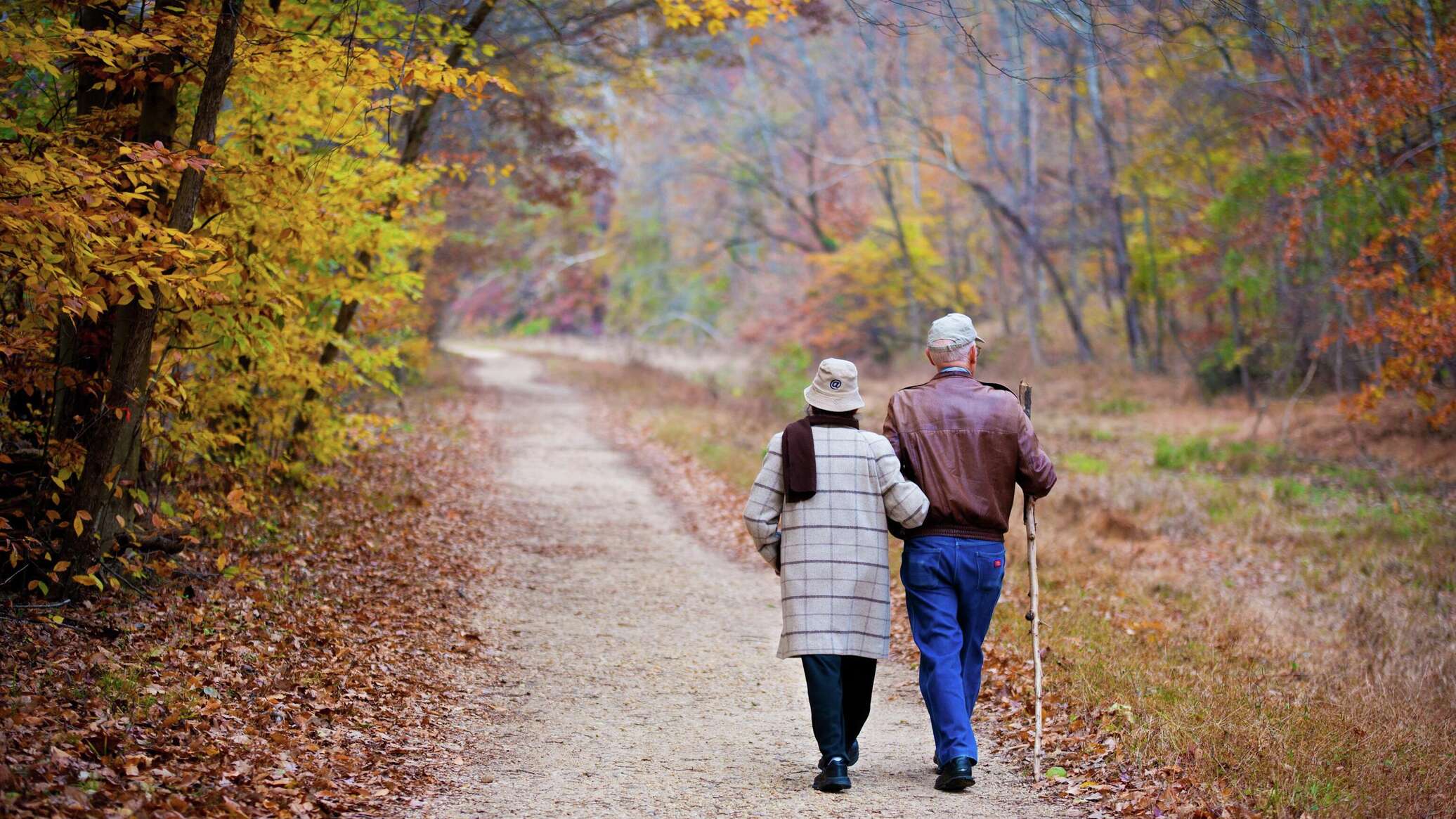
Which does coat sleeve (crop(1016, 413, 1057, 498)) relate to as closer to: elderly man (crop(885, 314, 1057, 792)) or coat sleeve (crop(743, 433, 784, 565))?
elderly man (crop(885, 314, 1057, 792))

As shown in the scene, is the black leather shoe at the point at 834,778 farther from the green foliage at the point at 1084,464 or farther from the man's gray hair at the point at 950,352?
the green foliage at the point at 1084,464

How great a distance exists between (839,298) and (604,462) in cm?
1873

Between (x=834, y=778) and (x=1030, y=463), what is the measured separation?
1.58 metres

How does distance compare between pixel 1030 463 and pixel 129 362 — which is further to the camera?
pixel 129 362

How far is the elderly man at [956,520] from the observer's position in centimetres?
489

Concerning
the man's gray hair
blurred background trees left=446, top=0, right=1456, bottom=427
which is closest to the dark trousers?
the man's gray hair

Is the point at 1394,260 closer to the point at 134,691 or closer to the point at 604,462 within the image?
the point at 604,462

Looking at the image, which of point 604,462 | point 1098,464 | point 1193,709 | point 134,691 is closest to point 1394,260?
point 1098,464

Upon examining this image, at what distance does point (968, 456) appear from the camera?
16.1ft

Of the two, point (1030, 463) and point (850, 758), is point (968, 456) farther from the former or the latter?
point (850, 758)

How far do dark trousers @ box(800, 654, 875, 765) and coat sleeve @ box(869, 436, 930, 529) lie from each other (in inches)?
25.5

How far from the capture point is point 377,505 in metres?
11.4

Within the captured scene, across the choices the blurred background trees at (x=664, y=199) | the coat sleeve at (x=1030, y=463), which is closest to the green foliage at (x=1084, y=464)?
the blurred background trees at (x=664, y=199)

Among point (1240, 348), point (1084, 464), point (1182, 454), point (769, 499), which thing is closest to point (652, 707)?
point (769, 499)
